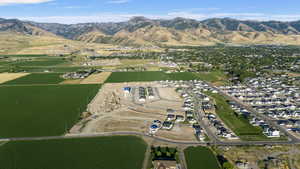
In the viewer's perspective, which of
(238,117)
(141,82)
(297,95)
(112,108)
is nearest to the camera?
(238,117)

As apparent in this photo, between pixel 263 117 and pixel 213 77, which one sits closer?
pixel 263 117

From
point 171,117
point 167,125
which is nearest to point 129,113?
point 171,117

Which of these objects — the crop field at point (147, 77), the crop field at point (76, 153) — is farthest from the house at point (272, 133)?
the crop field at point (147, 77)

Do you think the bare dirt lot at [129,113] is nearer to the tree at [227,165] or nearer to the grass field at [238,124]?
the grass field at [238,124]

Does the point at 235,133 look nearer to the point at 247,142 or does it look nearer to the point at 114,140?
the point at 247,142

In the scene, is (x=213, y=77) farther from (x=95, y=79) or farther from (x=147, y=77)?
(x=95, y=79)

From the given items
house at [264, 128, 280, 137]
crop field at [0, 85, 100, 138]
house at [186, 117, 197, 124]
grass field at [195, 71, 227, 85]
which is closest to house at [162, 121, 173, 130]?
house at [186, 117, 197, 124]

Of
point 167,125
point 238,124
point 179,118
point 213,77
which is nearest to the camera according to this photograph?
point 167,125

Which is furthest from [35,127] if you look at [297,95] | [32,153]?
[297,95]
